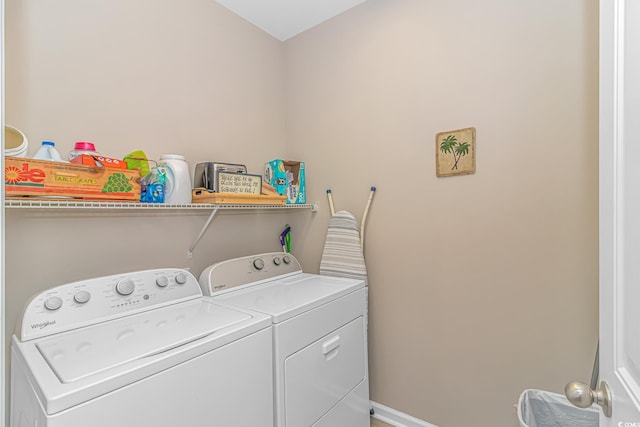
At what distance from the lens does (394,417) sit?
1.90 metres

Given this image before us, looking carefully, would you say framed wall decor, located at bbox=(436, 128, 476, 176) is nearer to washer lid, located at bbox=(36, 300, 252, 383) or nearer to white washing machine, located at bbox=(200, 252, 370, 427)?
white washing machine, located at bbox=(200, 252, 370, 427)

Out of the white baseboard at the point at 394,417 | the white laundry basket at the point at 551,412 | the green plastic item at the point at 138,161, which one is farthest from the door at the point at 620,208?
the green plastic item at the point at 138,161

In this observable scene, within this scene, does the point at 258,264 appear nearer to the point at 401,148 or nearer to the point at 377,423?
the point at 401,148

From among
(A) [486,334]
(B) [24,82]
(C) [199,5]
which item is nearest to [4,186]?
(B) [24,82]

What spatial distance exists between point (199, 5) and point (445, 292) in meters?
2.13

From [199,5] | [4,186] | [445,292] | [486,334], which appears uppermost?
[199,5]

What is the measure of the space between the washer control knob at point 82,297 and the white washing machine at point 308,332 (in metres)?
0.49

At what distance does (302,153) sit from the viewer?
230 cm

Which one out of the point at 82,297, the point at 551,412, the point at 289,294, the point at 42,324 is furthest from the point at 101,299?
the point at 551,412

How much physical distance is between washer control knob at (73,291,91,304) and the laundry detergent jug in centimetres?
49

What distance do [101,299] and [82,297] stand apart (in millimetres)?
64

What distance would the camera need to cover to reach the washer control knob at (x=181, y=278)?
148 cm

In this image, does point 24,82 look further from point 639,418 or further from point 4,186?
point 639,418

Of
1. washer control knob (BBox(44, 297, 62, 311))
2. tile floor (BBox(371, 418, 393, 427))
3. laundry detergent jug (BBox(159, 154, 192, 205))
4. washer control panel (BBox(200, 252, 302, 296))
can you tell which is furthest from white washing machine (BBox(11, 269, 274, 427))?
tile floor (BBox(371, 418, 393, 427))
